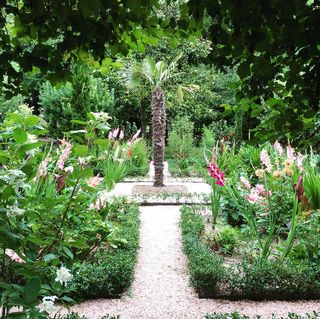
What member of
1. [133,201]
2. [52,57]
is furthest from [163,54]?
[52,57]

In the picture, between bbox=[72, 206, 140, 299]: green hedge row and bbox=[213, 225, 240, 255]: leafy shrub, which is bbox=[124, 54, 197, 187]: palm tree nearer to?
bbox=[213, 225, 240, 255]: leafy shrub

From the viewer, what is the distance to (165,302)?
143 inches

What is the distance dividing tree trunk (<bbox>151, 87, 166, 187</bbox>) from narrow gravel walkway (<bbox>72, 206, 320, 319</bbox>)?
15.2 feet

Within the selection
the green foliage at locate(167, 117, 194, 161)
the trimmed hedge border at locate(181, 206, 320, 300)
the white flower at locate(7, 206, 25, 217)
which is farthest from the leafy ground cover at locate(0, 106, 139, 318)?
the green foliage at locate(167, 117, 194, 161)

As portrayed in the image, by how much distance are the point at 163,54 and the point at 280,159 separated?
914cm

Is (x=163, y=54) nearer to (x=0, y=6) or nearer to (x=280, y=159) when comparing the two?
(x=280, y=159)

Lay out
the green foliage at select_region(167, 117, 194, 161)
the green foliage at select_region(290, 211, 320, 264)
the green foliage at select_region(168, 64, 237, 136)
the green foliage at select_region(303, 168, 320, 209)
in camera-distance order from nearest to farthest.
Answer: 1. the green foliage at select_region(290, 211, 320, 264)
2. the green foliage at select_region(303, 168, 320, 209)
3. the green foliage at select_region(167, 117, 194, 161)
4. the green foliage at select_region(168, 64, 237, 136)

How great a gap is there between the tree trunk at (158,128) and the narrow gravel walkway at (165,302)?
15.2 feet

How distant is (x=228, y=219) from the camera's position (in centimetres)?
593

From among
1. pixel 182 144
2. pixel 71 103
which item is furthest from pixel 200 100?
pixel 71 103

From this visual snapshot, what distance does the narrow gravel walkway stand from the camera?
342 centimetres

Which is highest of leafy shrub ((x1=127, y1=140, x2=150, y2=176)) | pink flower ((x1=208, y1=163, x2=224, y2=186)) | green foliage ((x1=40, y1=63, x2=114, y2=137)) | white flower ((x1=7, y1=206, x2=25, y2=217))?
green foliage ((x1=40, y1=63, x2=114, y2=137))

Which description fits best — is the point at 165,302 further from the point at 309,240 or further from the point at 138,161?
the point at 138,161

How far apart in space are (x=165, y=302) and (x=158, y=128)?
6.12 m
